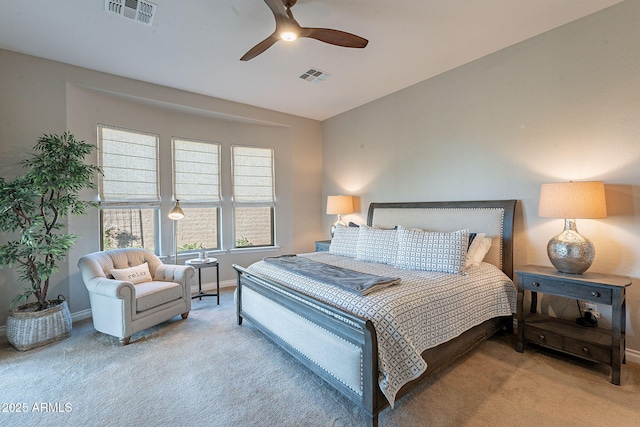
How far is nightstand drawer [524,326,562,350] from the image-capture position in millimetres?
2484

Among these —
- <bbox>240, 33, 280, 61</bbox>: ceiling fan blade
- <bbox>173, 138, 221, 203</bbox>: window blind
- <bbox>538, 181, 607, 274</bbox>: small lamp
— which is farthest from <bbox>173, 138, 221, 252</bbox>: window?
<bbox>538, 181, 607, 274</bbox>: small lamp

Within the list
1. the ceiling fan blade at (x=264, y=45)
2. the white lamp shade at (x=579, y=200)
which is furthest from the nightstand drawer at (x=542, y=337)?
the ceiling fan blade at (x=264, y=45)

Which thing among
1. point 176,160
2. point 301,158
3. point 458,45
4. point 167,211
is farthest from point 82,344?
point 458,45

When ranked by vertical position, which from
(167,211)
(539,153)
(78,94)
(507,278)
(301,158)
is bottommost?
(507,278)

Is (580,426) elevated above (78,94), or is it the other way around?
(78,94)

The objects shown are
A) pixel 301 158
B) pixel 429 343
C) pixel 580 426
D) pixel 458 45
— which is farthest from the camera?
pixel 301 158

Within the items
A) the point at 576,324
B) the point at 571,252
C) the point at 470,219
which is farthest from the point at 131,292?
the point at 576,324

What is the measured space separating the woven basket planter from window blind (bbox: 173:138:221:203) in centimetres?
209

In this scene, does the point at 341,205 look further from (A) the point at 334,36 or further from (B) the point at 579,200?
(B) the point at 579,200

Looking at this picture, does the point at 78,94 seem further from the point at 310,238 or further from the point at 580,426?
the point at 580,426

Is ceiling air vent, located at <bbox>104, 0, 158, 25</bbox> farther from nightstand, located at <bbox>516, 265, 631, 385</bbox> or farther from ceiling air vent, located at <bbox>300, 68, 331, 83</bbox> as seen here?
nightstand, located at <bbox>516, 265, 631, 385</bbox>

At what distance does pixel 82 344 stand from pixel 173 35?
3.19 m

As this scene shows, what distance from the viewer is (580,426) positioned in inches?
70.1

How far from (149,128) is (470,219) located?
14.8 feet
